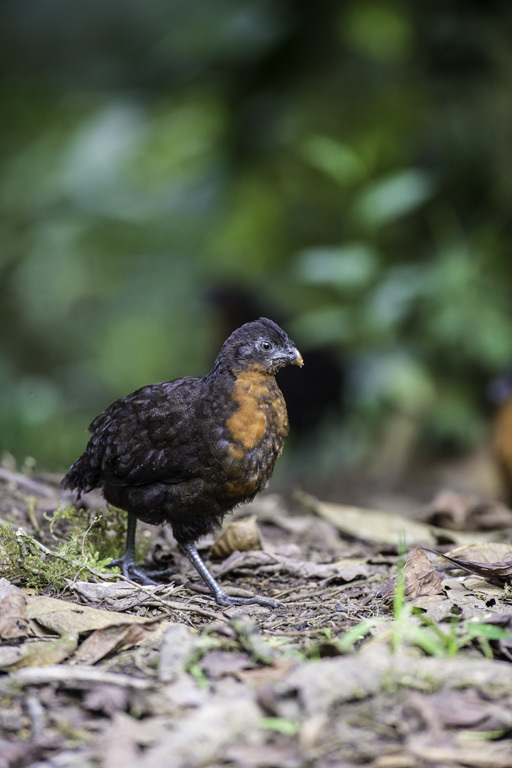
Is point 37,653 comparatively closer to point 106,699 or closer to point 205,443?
point 106,699

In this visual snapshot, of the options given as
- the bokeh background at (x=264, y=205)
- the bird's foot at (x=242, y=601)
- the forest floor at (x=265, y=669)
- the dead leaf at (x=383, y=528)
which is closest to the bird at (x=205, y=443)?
the bird's foot at (x=242, y=601)

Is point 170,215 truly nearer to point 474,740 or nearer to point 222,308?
point 222,308

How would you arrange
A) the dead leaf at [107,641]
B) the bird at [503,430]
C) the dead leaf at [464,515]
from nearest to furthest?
1. the dead leaf at [107,641]
2. the dead leaf at [464,515]
3. the bird at [503,430]

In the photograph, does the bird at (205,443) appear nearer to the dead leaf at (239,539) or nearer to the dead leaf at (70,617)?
the dead leaf at (239,539)

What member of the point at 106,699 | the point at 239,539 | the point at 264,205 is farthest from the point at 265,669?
the point at 264,205

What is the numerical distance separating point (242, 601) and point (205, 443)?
1.98 feet

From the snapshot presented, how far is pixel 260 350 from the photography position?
10.4 ft

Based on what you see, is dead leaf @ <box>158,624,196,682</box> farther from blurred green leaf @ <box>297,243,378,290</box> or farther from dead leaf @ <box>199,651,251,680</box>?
blurred green leaf @ <box>297,243,378,290</box>

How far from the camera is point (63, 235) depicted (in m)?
9.35

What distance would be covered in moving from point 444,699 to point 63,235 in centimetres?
822

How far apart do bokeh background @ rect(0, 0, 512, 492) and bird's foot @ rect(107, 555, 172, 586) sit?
202cm

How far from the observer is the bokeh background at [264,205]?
6840 mm

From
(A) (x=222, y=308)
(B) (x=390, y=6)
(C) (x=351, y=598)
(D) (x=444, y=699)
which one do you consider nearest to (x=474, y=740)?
(D) (x=444, y=699)

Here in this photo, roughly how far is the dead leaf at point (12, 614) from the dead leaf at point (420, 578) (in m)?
1.28
